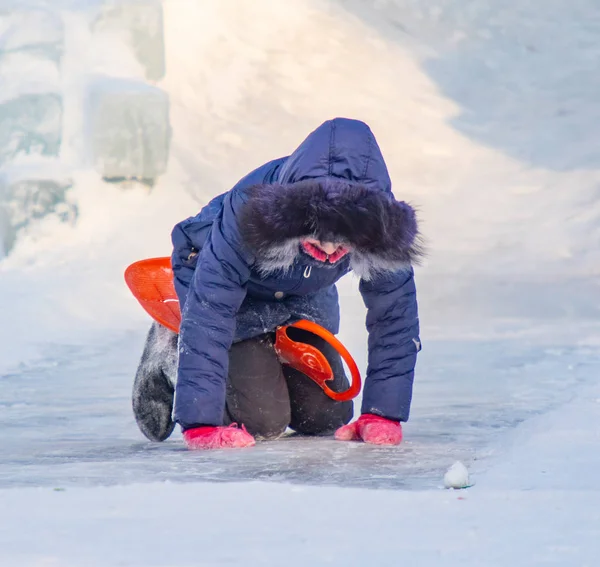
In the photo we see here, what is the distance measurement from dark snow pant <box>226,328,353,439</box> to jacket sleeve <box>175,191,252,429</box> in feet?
1.17

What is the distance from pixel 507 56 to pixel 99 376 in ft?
30.2

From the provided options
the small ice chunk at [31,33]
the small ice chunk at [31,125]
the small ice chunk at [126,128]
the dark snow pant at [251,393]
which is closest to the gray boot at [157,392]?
the dark snow pant at [251,393]

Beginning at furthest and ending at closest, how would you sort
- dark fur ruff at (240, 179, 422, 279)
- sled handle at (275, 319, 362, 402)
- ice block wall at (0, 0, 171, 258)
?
ice block wall at (0, 0, 171, 258), sled handle at (275, 319, 362, 402), dark fur ruff at (240, 179, 422, 279)

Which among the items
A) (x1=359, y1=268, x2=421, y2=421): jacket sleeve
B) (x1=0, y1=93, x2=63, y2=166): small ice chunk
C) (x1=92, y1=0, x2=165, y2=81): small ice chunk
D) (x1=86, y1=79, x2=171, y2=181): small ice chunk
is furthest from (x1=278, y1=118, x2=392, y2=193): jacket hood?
(x1=92, y1=0, x2=165, y2=81): small ice chunk

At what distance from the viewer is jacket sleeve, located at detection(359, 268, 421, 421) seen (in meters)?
2.61

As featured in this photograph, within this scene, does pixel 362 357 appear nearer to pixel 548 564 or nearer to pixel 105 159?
pixel 548 564

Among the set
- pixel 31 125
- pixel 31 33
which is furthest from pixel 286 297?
pixel 31 33

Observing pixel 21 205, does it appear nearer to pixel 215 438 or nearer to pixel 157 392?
pixel 157 392

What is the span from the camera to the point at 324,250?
91.5 inches

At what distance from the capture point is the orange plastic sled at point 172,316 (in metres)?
2.89

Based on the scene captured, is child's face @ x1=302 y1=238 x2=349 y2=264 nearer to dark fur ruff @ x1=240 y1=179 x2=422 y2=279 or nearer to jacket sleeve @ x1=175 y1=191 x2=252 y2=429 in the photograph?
dark fur ruff @ x1=240 y1=179 x2=422 y2=279

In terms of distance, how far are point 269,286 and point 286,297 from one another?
0.54ft

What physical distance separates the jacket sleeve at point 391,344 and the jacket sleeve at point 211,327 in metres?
0.35

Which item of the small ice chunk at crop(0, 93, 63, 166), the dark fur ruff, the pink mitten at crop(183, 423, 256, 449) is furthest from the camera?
the small ice chunk at crop(0, 93, 63, 166)
